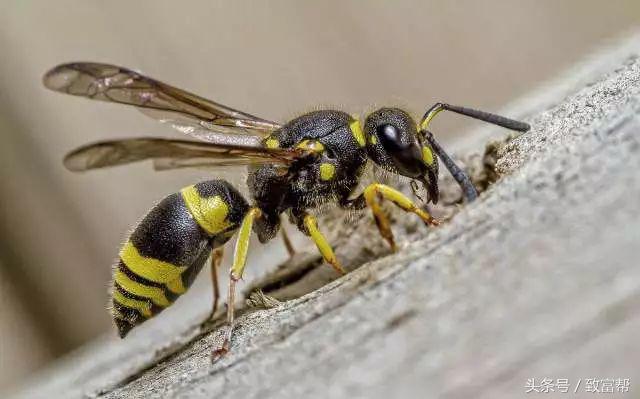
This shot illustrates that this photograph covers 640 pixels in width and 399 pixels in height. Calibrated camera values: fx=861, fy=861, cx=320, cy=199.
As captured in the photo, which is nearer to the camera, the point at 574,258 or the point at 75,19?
the point at 574,258

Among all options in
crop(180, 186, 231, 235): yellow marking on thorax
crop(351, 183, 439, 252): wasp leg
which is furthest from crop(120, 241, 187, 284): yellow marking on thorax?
crop(351, 183, 439, 252): wasp leg

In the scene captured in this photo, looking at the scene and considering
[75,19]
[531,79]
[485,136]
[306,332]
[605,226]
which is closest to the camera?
[605,226]

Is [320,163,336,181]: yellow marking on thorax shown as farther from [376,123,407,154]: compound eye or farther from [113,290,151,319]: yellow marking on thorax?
[113,290,151,319]: yellow marking on thorax

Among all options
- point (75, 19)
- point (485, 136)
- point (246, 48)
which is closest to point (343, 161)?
point (485, 136)

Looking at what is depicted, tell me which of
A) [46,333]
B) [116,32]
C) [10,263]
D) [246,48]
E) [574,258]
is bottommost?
[574,258]

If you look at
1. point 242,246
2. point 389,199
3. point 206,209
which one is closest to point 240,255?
point 242,246

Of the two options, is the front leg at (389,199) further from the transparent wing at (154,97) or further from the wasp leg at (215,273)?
the transparent wing at (154,97)

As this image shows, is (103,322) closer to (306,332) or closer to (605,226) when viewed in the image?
(306,332)
